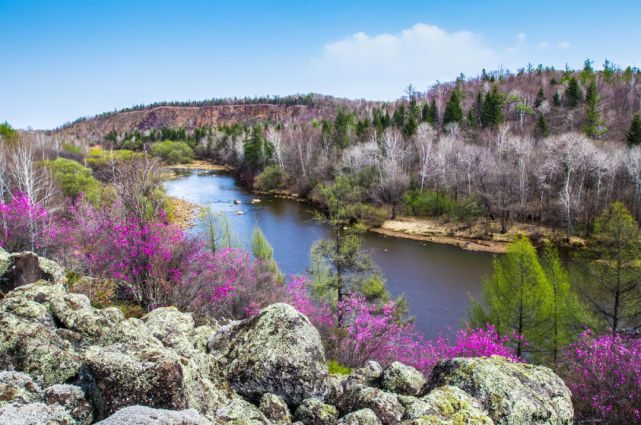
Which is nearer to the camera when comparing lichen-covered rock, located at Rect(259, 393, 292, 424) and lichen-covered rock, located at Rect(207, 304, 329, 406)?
lichen-covered rock, located at Rect(259, 393, 292, 424)

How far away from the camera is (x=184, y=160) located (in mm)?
102562

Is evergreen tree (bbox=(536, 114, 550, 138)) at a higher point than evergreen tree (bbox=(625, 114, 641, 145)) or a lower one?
higher

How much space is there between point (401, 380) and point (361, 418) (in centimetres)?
156

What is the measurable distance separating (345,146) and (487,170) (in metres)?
27.0

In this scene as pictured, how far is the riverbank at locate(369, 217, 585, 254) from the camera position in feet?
117

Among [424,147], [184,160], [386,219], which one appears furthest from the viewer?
[184,160]

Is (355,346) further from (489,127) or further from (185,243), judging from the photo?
(489,127)

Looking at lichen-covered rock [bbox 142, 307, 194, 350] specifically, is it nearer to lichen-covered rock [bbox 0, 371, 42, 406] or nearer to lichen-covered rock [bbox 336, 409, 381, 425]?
lichen-covered rock [bbox 0, 371, 42, 406]

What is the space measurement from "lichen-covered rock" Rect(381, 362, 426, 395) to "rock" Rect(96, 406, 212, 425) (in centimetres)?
346

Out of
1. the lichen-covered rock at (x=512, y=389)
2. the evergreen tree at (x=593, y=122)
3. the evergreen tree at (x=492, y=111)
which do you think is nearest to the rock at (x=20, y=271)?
the lichen-covered rock at (x=512, y=389)

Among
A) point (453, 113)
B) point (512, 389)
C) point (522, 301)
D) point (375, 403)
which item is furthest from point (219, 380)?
point (453, 113)

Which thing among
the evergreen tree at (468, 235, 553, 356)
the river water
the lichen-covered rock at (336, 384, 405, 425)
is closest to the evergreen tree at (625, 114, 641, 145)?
the river water

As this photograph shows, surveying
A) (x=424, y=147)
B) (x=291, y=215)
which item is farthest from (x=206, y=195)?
(x=424, y=147)

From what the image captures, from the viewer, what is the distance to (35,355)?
4.75 metres
